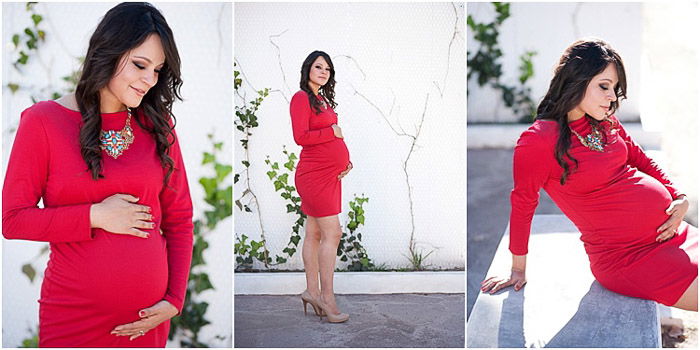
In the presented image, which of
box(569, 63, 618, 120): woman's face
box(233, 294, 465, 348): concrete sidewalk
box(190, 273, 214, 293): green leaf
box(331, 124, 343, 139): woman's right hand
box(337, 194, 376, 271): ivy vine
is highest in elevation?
→ box(569, 63, 618, 120): woman's face

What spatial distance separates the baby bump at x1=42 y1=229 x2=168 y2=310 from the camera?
2.00 meters

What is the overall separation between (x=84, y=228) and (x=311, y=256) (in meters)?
1.24

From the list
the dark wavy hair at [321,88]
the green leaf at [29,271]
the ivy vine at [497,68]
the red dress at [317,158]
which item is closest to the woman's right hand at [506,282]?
the red dress at [317,158]

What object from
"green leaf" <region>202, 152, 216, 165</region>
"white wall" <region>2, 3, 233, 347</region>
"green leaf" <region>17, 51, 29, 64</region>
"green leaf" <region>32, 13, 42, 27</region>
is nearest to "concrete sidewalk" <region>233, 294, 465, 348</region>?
"white wall" <region>2, 3, 233, 347</region>

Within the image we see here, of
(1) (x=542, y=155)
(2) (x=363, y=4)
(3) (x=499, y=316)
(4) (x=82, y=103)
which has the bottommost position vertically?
(3) (x=499, y=316)

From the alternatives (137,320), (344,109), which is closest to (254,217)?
(344,109)

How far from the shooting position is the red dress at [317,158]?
282cm

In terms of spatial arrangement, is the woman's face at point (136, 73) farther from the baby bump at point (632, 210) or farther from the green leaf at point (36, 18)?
the baby bump at point (632, 210)

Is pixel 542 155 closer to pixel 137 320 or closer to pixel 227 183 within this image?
pixel 227 183

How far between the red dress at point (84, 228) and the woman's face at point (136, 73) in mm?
85

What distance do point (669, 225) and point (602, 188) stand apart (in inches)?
13.1

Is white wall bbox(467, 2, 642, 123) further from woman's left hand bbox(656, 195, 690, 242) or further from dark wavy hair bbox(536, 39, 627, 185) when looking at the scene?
dark wavy hair bbox(536, 39, 627, 185)

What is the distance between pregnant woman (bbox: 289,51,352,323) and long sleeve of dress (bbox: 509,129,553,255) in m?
0.73

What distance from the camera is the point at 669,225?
2.76 meters
